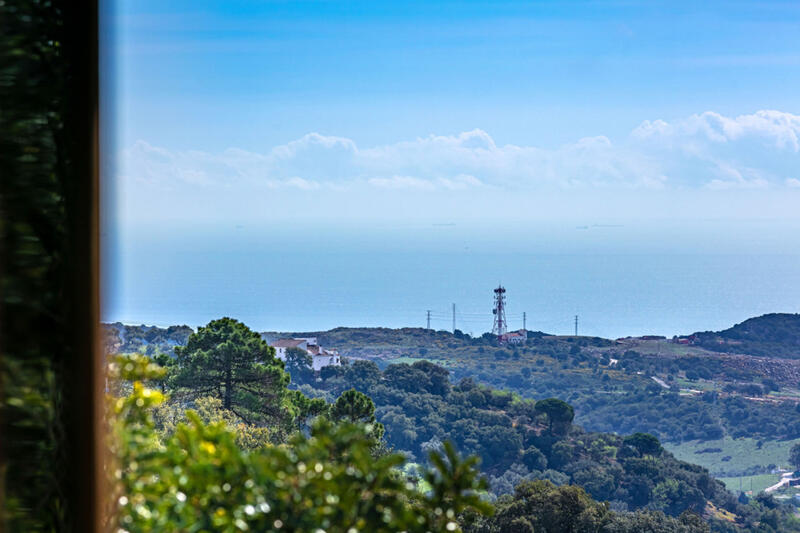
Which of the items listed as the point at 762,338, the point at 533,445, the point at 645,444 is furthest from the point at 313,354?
the point at 762,338

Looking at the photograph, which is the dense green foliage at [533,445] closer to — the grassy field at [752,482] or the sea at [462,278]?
the grassy field at [752,482]

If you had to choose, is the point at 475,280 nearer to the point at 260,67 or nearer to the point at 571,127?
the point at 571,127

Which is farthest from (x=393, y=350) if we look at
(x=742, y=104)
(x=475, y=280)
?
(x=742, y=104)

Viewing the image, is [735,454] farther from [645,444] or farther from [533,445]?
[533,445]

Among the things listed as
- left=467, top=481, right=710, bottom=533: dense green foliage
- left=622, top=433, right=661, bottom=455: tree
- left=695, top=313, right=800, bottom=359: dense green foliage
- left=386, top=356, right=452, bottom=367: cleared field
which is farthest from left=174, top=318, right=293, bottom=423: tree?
left=695, top=313, right=800, bottom=359: dense green foliage

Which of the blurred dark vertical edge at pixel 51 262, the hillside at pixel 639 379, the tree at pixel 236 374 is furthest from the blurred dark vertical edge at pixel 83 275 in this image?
the hillside at pixel 639 379

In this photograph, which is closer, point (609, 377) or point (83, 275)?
point (83, 275)
